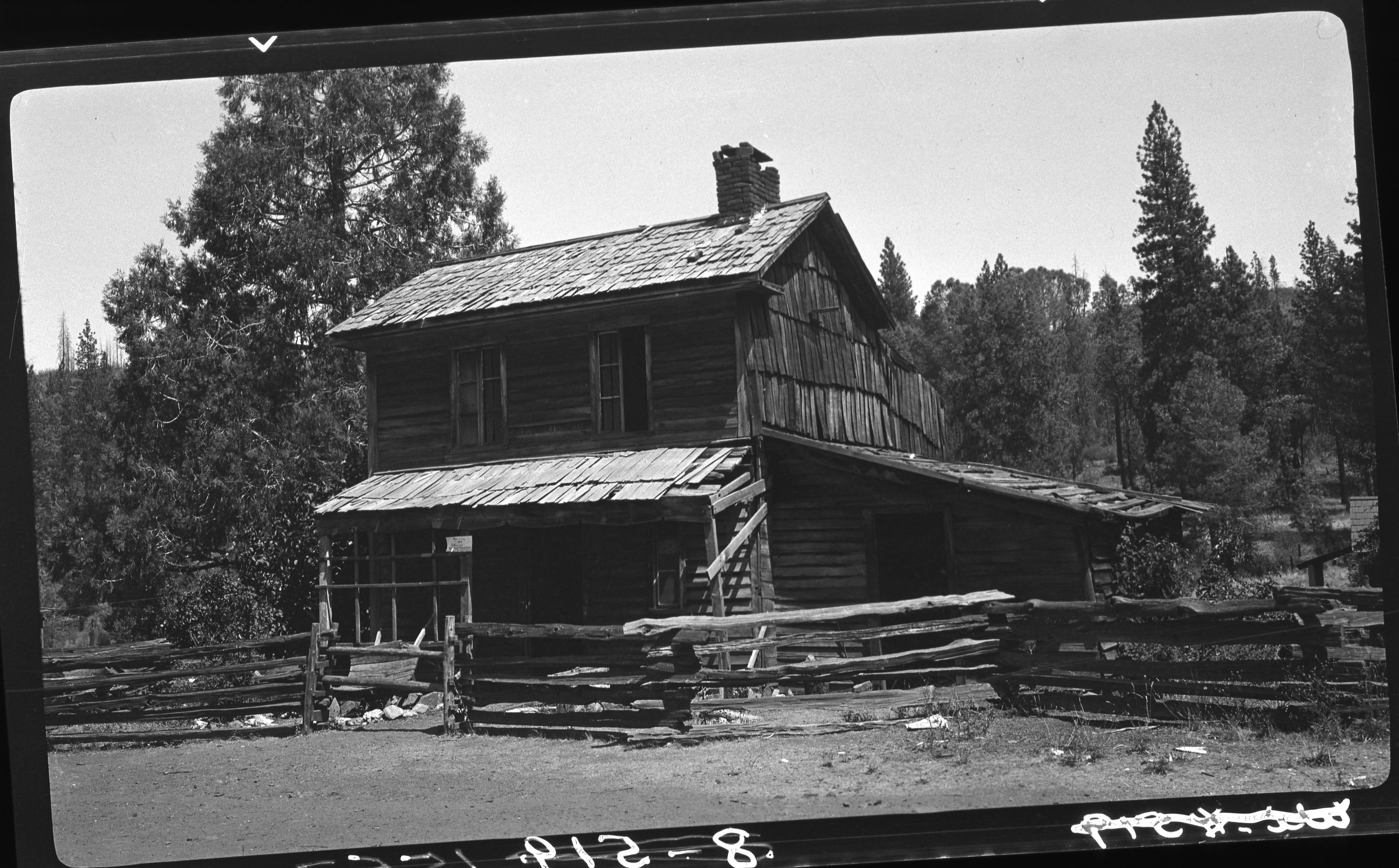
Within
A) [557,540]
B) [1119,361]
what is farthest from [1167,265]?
[557,540]

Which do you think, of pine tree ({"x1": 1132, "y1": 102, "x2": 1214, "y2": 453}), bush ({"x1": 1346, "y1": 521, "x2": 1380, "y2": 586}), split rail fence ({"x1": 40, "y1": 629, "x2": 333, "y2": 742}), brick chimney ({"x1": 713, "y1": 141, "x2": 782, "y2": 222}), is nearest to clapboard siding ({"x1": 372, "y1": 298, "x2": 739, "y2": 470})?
brick chimney ({"x1": 713, "y1": 141, "x2": 782, "y2": 222})

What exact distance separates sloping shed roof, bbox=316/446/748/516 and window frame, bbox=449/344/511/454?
0.35m

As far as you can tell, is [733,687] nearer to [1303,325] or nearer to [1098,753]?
[1098,753]

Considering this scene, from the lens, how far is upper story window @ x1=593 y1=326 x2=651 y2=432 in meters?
12.0

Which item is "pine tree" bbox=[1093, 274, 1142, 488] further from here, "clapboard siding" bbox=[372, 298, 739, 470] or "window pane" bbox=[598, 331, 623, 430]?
"window pane" bbox=[598, 331, 623, 430]

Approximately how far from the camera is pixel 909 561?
32.7 feet

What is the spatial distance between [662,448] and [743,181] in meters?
3.13

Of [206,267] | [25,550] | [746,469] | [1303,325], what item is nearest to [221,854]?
[25,550]

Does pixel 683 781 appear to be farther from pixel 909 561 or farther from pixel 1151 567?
pixel 1151 567

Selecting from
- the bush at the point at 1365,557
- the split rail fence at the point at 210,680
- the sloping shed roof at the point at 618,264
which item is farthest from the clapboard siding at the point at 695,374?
the bush at the point at 1365,557

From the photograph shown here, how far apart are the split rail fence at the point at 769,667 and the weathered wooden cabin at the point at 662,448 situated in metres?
0.57

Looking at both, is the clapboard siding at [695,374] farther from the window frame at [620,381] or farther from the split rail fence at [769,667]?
the split rail fence at [769,667]

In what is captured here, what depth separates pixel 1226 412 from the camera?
7.23m

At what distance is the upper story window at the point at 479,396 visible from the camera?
12.6 meters
